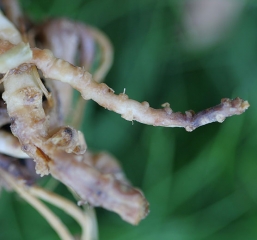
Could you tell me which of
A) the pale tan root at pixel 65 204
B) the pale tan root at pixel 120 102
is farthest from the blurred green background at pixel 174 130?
the pale tan root at pixel 120 102

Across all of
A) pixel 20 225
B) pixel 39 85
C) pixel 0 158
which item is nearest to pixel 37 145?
pixel 39 85

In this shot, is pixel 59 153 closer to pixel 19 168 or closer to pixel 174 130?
pixel 19 168

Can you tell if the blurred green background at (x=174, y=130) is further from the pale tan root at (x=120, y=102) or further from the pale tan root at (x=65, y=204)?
the pale tan root at (x=120, y=102)

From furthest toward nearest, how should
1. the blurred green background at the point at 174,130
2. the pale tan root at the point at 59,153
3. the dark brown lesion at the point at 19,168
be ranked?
the blurred green background at the point at 174,130 < the dark brown lesion at the point at 19,168 < the pale tan root at the point at 59,153

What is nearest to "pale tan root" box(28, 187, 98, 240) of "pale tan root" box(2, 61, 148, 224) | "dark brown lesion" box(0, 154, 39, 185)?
"dark brown lesion" box(0, 154, 39, 185)

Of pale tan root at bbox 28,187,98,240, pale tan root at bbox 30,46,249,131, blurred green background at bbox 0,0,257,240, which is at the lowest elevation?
pale tan root at bbox 30,46,249,131

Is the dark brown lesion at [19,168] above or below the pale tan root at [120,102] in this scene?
above

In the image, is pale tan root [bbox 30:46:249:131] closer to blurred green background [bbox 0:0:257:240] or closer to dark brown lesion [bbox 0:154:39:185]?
dark brown lesion [bbox 0:154:39:185]

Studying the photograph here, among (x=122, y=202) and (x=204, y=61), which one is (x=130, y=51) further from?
(x=122, y=202)
